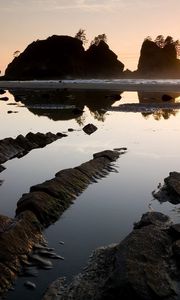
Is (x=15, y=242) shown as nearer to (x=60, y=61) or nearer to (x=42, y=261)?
(x=42, y=261)

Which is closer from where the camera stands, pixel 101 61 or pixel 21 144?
pixel 21 144

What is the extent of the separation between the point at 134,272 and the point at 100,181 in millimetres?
9536

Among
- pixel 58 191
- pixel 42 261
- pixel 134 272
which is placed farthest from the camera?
pixel 58 191

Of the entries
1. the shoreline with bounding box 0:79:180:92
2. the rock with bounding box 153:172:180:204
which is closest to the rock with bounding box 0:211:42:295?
the rock with bounding box 153:172:180:204

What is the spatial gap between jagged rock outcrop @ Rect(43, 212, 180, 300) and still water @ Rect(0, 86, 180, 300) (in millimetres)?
456

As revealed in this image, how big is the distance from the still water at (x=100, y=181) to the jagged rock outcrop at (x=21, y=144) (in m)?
0.69

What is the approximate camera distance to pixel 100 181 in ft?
57.9

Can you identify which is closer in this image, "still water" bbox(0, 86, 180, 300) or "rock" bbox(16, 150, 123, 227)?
"still water" bbox(0, 86, 180, 300)

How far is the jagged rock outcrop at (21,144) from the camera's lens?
75.3ft

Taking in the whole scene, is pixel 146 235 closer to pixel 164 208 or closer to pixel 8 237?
pixel 8 237

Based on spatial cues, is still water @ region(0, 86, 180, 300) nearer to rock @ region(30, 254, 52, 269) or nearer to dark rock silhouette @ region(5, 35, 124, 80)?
rock @ region(30, 254, 52, 269)

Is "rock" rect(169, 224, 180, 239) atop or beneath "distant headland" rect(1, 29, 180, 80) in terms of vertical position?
beneath

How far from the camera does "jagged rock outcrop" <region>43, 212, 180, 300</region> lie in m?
7.96

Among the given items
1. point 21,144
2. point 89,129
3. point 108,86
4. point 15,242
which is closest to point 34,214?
point 15,242
